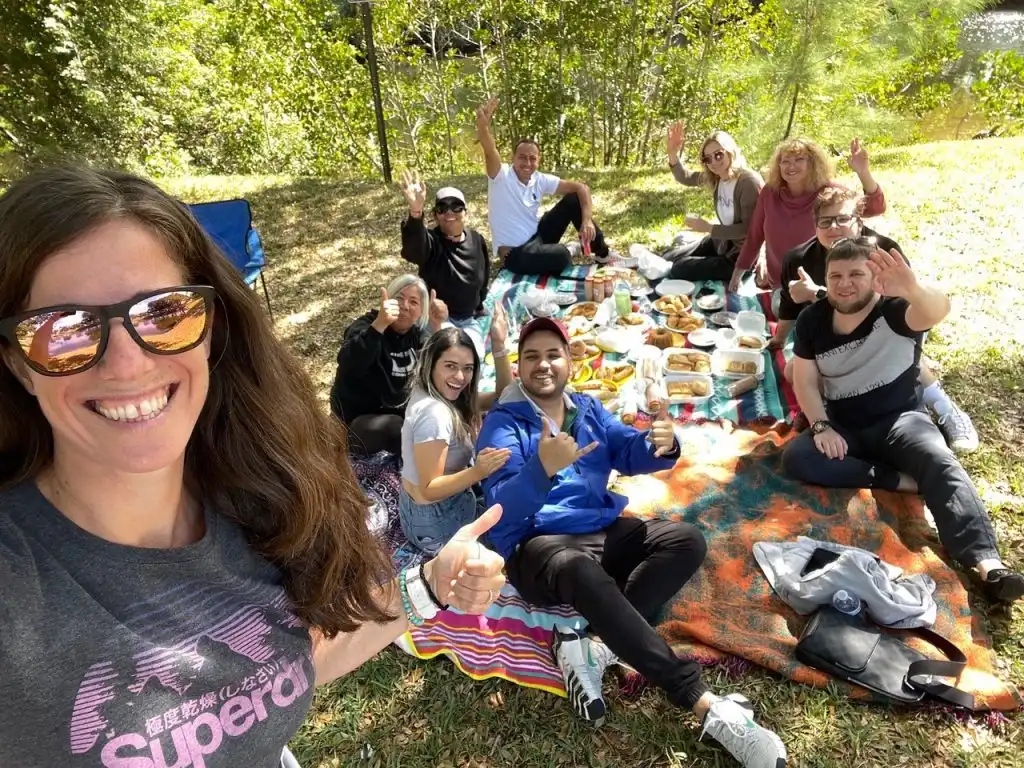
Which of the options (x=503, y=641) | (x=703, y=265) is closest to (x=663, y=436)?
(x=503, y=641)

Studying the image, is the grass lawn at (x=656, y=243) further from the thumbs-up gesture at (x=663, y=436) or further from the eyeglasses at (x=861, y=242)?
the eyeglasses at (x=861, y=242)

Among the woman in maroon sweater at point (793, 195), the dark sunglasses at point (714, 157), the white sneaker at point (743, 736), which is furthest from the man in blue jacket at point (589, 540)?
the dark sunglasses at point (714, 157)

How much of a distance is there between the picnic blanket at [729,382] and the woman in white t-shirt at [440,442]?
121cm

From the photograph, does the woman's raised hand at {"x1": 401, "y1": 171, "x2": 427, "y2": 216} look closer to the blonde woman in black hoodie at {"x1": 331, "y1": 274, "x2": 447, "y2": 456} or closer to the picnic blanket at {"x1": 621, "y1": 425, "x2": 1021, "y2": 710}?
the blonde woman in black hoodie at {"x1": 331, "y1": 274, "x2": 447, "y2": 456}

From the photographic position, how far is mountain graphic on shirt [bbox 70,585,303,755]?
3.36 ft

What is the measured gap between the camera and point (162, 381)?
111 centimetres

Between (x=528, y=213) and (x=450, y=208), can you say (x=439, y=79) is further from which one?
(x=450, y=208)

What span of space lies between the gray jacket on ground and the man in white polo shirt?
3.54 m

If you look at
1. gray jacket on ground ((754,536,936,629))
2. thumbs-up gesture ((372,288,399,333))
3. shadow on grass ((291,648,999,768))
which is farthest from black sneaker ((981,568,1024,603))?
thumbs-up gesture ((372,288,399,333))

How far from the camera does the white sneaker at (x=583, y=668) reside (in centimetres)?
243

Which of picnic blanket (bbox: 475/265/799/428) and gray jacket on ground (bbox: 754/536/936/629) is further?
picnic blanket (bbox: 475/265/799/428)

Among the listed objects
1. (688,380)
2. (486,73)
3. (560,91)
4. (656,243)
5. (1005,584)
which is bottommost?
(1005,584)

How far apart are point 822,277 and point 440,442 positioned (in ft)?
9.47

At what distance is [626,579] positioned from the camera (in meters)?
2.82
